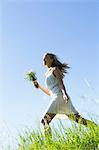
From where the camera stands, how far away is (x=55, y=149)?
5.56 metres

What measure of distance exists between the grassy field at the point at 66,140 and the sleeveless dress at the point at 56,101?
1.76m

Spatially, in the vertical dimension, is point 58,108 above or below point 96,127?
above

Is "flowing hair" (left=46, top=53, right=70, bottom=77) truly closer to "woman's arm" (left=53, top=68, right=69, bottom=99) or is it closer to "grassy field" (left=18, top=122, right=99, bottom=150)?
"woman's arm" (left=53, top=68, right=69, bottom=99)

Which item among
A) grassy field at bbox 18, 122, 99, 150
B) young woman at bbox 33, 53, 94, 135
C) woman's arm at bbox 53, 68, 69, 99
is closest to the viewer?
grassy field at bbox 18, 122, 99, 150

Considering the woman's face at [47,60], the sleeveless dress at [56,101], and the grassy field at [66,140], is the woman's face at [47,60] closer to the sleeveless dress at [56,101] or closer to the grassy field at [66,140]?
the sleeveless dress at [56,101]

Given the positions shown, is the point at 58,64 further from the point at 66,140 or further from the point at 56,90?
the point at 66,140

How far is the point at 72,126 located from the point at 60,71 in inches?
94.2

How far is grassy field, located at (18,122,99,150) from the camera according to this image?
5633 mm

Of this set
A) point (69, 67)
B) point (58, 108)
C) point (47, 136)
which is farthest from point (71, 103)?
point (47, 136)

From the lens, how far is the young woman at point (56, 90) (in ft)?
25.6

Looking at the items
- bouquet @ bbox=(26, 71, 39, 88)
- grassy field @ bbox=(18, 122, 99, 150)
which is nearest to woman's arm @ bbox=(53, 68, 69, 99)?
bouquet @ bbox=(26, 71, 39, 88)

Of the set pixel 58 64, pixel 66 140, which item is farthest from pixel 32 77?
pixel 66 140

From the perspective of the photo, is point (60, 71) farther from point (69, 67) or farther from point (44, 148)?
point (44, 148)

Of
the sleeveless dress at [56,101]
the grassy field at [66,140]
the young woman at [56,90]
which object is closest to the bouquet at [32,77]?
the young woman at [56,90]
